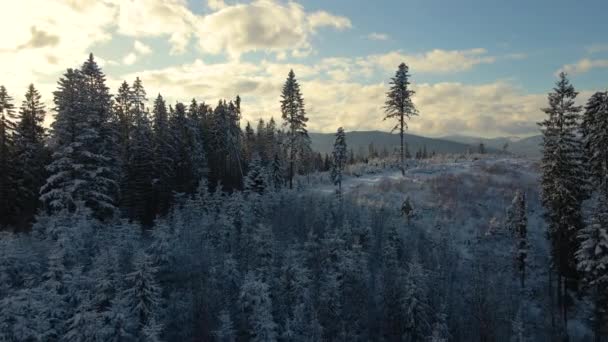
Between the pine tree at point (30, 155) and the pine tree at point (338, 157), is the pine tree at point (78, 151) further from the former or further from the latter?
the pine tree at point (338, 157)

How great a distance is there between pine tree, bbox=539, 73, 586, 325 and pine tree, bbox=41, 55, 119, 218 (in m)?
34.7

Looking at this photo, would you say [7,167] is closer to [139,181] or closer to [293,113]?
[139,181]

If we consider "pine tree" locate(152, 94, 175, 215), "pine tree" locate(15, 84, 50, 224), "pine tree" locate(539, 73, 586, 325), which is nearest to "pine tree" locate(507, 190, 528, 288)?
"pine tree" locate(539, 73, 586, 325)

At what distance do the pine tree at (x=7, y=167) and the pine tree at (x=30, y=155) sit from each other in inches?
20.9

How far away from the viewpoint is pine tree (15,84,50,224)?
38469 mm

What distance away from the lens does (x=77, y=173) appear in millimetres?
34219

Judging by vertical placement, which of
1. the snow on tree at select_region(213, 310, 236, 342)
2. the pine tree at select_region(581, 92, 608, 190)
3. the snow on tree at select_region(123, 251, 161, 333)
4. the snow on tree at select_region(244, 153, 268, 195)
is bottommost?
the snow on tree at select_region(213, 310, 236, 342)

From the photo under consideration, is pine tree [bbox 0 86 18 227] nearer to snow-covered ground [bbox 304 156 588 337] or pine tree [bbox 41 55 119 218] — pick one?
pine tree [bbox 41 55 119 218]

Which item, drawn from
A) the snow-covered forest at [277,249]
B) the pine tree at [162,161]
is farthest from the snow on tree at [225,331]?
the pine tree at [162,161]

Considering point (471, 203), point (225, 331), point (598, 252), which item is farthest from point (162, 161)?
point (598, 252)

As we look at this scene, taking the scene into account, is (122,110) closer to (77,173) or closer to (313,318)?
(77,173)

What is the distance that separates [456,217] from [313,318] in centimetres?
2267

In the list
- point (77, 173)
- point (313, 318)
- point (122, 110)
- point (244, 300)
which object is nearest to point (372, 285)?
point (313, 318)

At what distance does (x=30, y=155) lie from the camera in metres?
40.2
